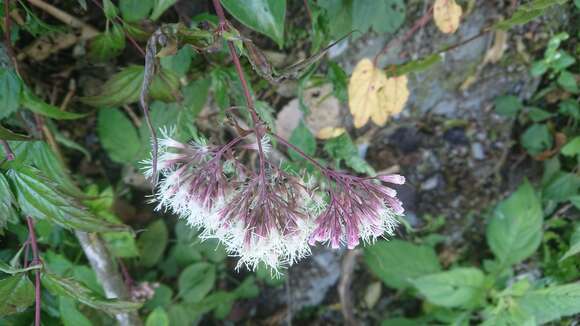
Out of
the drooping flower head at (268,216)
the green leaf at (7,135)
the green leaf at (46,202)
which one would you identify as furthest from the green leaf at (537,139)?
the green leaf at (7,135)

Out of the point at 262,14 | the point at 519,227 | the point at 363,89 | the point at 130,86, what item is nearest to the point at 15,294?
the point at 130,86

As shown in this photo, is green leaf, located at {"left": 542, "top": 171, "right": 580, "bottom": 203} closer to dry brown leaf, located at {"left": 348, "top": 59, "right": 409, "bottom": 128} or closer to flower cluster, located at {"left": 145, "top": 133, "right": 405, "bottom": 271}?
→ dry brown leaf, located at {"left": 348, "top": 59, "right": 409, "bottom": 128}

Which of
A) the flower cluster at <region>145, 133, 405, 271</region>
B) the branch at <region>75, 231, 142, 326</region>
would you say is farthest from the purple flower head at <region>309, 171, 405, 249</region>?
the branch at <region>75, 231, 142, 326</region>

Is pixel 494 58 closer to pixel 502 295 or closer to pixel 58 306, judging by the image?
pixel 502 295

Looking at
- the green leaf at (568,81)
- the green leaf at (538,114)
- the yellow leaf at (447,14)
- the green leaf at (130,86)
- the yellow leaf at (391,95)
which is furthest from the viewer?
the green leaf at (538,114)

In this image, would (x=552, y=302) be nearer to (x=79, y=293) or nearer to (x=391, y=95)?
(x=391, y=95)

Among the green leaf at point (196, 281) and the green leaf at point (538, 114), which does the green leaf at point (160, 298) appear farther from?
the green leaf at point (538, 114)

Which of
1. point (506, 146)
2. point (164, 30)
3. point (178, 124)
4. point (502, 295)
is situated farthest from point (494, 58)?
point (164, 30)
